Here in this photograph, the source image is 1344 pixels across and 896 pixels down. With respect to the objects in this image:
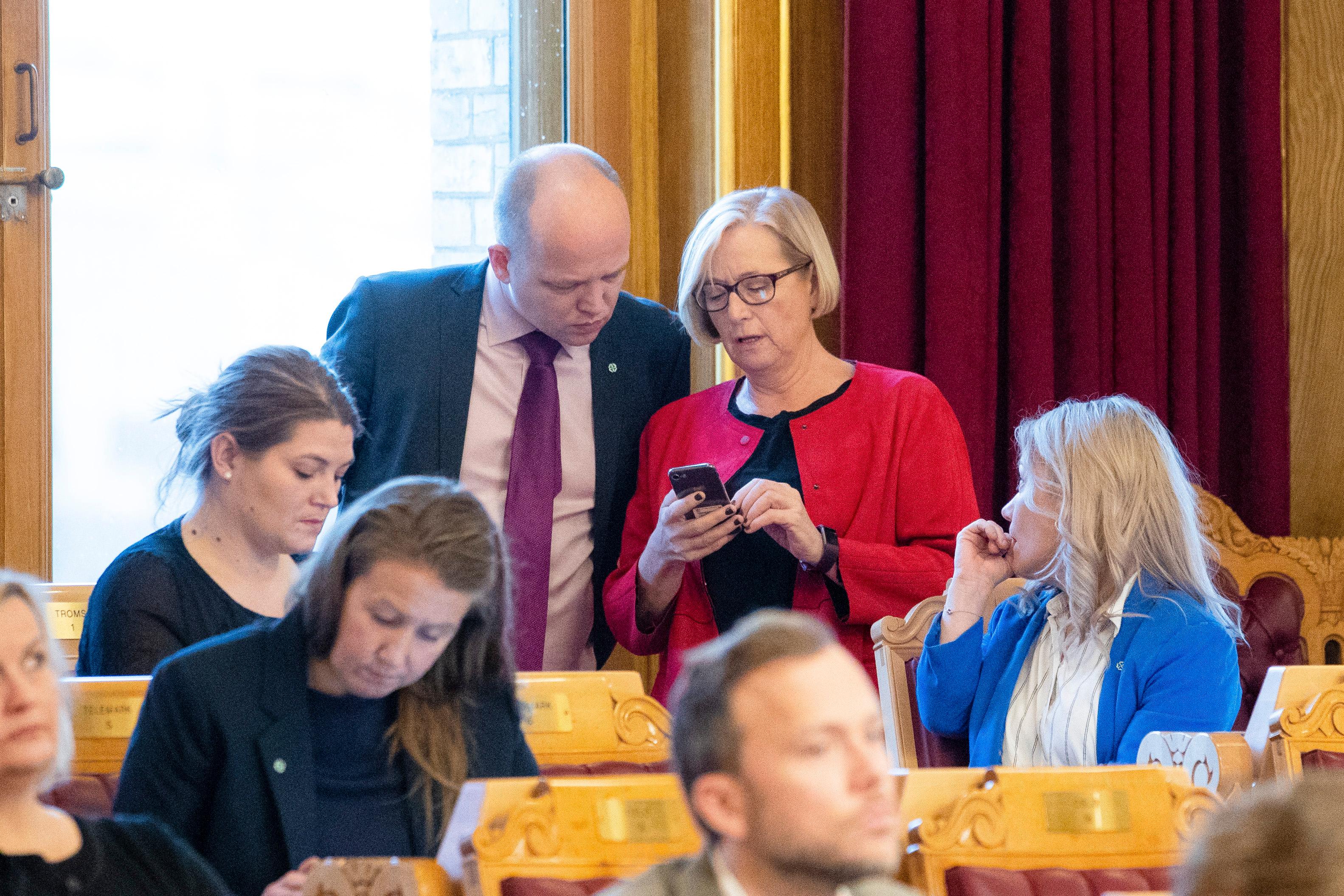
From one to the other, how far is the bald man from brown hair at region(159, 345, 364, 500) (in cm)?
37

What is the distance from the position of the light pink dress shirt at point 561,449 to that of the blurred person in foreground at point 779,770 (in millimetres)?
1553

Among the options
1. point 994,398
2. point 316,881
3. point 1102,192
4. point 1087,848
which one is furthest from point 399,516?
point 1102,192

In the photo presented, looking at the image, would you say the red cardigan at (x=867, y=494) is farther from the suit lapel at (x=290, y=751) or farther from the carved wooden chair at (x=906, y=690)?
the suit lapel at (x=290, y=751)

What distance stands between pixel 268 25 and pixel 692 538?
1770mm

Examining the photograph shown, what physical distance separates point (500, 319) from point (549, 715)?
946 mm

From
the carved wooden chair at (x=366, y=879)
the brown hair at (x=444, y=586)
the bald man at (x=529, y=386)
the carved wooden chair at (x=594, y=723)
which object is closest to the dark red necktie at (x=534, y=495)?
the bald man at (x=529, y=386)

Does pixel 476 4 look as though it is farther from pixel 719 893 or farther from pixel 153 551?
pixel 719 893

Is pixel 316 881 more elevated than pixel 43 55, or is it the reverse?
pixel 43 55

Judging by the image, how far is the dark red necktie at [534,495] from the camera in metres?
2.80

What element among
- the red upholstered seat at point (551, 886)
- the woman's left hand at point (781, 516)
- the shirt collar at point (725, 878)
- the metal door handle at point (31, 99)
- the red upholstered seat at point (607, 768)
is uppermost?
the metal door handle at point (31, 99)

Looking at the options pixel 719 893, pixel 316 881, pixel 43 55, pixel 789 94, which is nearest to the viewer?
pixel 719 893

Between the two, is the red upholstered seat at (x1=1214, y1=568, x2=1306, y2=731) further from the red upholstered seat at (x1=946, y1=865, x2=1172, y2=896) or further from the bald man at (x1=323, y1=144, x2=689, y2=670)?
the red upholstered seat at (x1=946, y1=865, x2=1172, y2=896)

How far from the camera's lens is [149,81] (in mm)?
3342

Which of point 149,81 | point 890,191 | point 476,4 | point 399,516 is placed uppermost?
point 476,4
